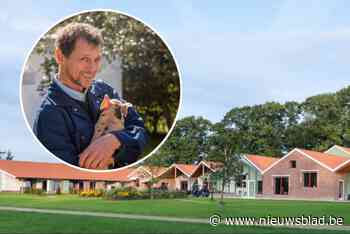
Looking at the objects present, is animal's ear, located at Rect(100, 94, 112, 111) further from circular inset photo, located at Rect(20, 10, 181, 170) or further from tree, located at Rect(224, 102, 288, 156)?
tree, located at Rect(224, 102, 288, 156)

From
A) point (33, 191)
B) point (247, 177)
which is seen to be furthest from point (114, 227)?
point (247, 177)

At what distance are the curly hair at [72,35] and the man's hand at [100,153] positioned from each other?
1032 mm

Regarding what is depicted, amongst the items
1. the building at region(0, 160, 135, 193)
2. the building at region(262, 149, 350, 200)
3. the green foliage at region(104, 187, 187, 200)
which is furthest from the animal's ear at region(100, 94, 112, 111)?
the building at region(0, 160, 135, 193)

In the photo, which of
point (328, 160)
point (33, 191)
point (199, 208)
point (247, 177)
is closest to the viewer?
point (199, 208)

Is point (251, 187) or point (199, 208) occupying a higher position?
point (251, 187)

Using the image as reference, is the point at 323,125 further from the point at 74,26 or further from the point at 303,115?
the point at 74,26

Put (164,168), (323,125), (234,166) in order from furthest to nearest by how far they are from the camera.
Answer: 1. (323,125)
2. (164,168)
3. (234,166)

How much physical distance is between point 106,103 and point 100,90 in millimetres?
161

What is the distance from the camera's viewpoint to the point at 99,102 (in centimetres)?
622

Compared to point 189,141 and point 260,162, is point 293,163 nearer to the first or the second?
point 260,162

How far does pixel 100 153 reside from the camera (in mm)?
6070

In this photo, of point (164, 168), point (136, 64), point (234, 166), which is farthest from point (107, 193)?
point (136, 64)

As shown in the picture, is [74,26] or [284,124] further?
[284,124]

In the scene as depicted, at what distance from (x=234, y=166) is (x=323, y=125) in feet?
65.2
